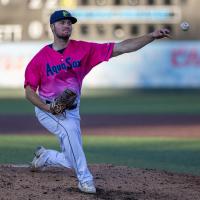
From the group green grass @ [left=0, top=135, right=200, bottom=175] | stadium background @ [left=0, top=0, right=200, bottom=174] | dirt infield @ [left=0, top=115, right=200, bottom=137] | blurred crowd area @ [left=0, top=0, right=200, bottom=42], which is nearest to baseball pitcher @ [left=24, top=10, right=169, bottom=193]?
green grass @ [left=0, top=135, right=200, bottom=175]

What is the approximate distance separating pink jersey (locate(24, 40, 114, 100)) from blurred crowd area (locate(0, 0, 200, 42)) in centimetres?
1954

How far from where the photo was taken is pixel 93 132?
1543cm

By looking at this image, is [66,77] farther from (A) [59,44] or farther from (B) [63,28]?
(B) [63,28]

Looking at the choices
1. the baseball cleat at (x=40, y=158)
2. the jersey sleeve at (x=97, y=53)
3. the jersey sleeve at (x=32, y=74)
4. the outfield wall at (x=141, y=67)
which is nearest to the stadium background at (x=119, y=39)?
the outfield wall at (x=141, y=67)

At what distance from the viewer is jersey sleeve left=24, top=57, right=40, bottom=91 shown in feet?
23.1

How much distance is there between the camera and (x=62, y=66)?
23.2 feet

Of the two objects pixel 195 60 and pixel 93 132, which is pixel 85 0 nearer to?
pixel 195 60

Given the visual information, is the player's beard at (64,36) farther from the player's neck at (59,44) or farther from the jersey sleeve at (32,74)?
the jersey sleeve at (32,74)

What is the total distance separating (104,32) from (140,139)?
13.0m

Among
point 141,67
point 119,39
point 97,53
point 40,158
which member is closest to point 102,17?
point 119,39

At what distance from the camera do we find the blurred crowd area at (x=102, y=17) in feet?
87.6

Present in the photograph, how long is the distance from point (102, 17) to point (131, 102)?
3.74m

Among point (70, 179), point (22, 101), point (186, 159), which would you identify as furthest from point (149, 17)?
point (70, 179)

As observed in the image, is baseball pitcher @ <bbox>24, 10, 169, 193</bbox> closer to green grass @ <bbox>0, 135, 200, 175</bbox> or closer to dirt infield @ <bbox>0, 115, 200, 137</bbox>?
green grass @ <bbox>0, 135, 200, 175</bbox>
